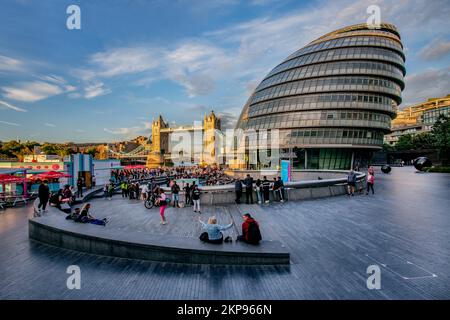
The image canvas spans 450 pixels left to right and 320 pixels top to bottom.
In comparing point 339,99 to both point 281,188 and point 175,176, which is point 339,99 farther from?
point 281,188

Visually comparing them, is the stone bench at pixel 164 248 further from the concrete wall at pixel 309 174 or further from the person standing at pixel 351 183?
the concrete wall at pixel 309 174

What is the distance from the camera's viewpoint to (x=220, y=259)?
277 inches

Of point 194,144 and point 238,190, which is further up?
point 194,144

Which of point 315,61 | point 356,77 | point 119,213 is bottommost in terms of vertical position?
point 119,213

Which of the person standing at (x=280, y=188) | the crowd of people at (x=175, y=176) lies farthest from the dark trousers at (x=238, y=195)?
the crowd of people at (x=175, y=176)

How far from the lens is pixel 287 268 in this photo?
22.1 feet

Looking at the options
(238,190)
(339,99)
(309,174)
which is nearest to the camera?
(238,190)

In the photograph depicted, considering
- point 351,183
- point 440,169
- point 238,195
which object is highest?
point 440,169

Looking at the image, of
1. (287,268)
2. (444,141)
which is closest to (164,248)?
(287,268)

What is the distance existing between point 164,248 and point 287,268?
3602mm

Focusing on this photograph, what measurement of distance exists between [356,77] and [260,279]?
188 ft

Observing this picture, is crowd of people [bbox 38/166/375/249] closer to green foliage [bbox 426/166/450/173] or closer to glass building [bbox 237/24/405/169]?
green foliage [bbox 426/166/450/173]
